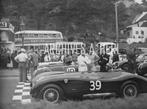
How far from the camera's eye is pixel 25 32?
23.7 ft

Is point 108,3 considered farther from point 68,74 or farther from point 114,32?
point 68,74

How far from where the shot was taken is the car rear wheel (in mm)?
6219

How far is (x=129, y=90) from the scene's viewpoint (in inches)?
247

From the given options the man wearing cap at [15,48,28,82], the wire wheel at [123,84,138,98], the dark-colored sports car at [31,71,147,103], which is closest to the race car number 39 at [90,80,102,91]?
the dark-colored sports car at [31,71,147,103]

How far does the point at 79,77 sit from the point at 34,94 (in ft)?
2.96

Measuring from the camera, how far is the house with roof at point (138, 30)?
6430 millimetres

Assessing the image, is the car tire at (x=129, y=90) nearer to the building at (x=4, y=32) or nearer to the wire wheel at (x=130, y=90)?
the wire wheel at (x=130, y=90)

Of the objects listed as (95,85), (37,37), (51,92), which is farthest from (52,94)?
(37,37)

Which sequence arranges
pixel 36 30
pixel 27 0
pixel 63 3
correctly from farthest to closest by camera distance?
pixel 36 30 < pixel 63 3 < pixel 27 0

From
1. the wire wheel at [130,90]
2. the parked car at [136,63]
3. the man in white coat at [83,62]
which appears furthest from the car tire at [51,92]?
the parked car at [136,63]

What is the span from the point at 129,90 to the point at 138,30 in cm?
127

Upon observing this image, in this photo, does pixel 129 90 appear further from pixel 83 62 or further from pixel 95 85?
pixel 83 62

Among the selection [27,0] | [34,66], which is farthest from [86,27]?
[34,66]

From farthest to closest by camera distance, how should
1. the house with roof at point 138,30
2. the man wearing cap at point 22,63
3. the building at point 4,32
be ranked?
1. the man wearing cap at point 22,63
2. the house with roof at point 138,30
3. the building at point 4,32
